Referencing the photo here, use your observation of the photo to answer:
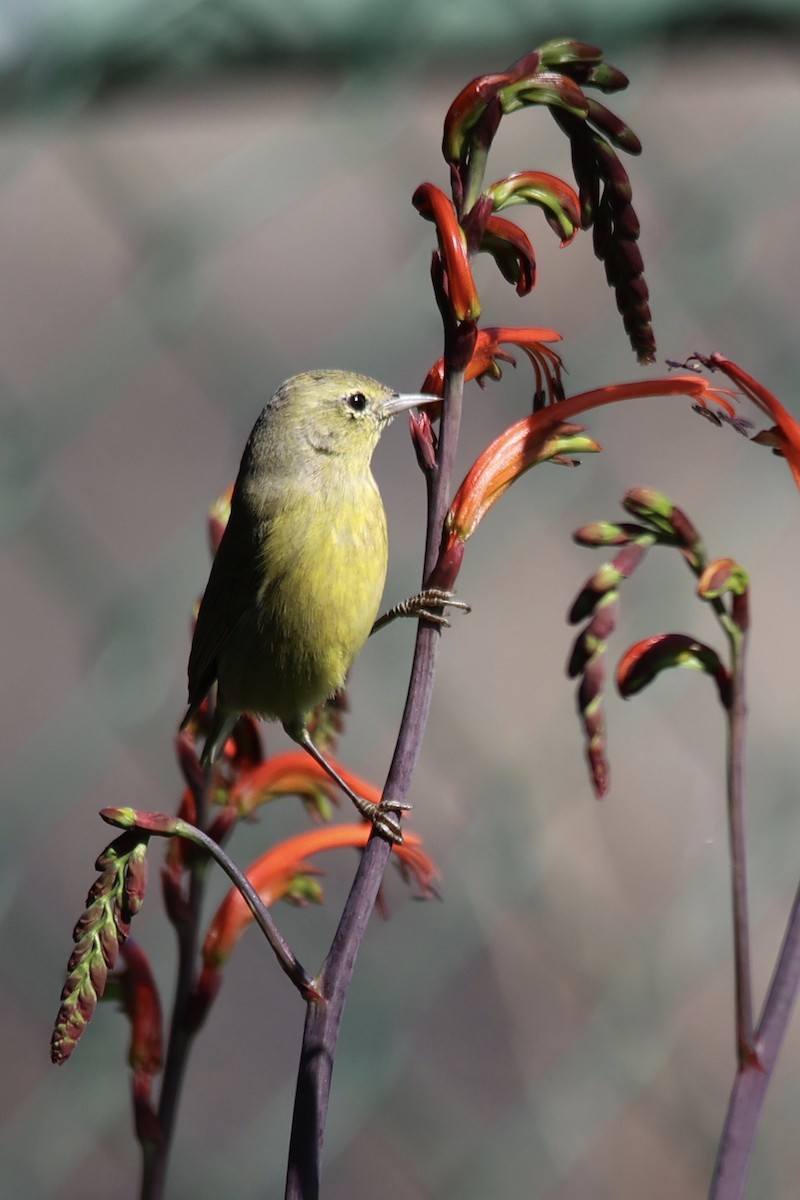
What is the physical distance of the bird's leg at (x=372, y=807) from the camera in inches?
17.2

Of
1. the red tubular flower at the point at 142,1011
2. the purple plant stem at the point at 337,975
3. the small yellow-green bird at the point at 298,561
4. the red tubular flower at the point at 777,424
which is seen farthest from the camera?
the small yellow-green bird at the point at 298,561

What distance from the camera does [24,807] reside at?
171 centimetres

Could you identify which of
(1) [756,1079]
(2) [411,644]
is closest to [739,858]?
(1) [756,1079]

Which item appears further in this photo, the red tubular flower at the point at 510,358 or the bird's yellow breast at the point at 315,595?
the bird's yellow breast at the point at 315,595

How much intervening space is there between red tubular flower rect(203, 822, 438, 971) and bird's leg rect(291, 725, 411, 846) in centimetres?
1

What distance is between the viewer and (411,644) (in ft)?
6.93

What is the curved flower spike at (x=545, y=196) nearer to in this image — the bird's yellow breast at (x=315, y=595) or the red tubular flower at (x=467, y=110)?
the red tubular flower at (x=467, y=110)

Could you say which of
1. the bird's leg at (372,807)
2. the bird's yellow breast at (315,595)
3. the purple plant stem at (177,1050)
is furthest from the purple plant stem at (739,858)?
the bird's yellow breast at (315,595)

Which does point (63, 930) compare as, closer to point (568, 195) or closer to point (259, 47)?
point (259, 47)

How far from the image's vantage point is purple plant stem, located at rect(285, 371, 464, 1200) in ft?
1.42

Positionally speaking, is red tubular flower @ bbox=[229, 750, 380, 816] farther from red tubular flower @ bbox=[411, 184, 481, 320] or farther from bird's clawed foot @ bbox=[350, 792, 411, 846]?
red tubular flower @ bbox=[411, 184, 481, 320]

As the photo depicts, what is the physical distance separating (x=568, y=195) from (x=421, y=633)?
0.51ft

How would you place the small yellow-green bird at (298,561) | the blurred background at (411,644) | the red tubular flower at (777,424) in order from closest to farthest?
the red tubular flower at (777,424) < the small yellow-green bird at (298,561) < the blurred background at (411,644)

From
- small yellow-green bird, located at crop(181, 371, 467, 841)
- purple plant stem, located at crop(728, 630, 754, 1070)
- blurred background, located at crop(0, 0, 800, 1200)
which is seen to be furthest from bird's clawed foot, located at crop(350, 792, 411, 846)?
blurred background, located at crop(0, 0, 800, 1200)
